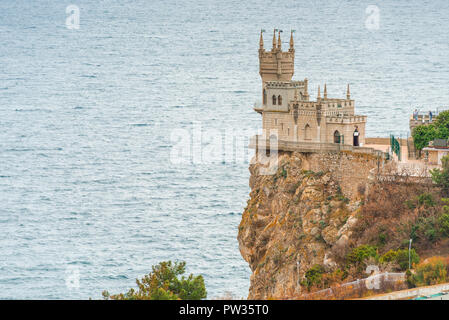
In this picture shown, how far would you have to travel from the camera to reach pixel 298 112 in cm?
8862

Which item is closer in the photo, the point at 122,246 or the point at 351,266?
the point at 351,266

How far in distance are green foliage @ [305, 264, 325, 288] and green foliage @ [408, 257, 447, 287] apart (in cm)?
990

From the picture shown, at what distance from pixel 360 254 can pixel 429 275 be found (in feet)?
33.1

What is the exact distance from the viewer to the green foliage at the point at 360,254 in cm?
7456

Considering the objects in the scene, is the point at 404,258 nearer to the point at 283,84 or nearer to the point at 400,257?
the point at 400,257

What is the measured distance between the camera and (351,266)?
7425 cm

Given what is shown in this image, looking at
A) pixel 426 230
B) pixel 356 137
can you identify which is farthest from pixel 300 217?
pixel 426 230

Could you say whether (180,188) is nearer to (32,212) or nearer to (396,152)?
(32,212)

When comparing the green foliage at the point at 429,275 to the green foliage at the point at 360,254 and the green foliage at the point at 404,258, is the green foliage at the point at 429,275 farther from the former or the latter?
the green foliage at the point at 360,254

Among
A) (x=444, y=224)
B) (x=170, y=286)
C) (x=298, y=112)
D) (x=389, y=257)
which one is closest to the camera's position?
(x=389, y=257)

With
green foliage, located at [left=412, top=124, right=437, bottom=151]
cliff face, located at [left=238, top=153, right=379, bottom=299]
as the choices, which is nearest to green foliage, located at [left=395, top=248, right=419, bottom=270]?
cliff face, located at [left=238, top=153, right=379, bottom=299]

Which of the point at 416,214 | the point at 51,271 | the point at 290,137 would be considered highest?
the point at 290,137
